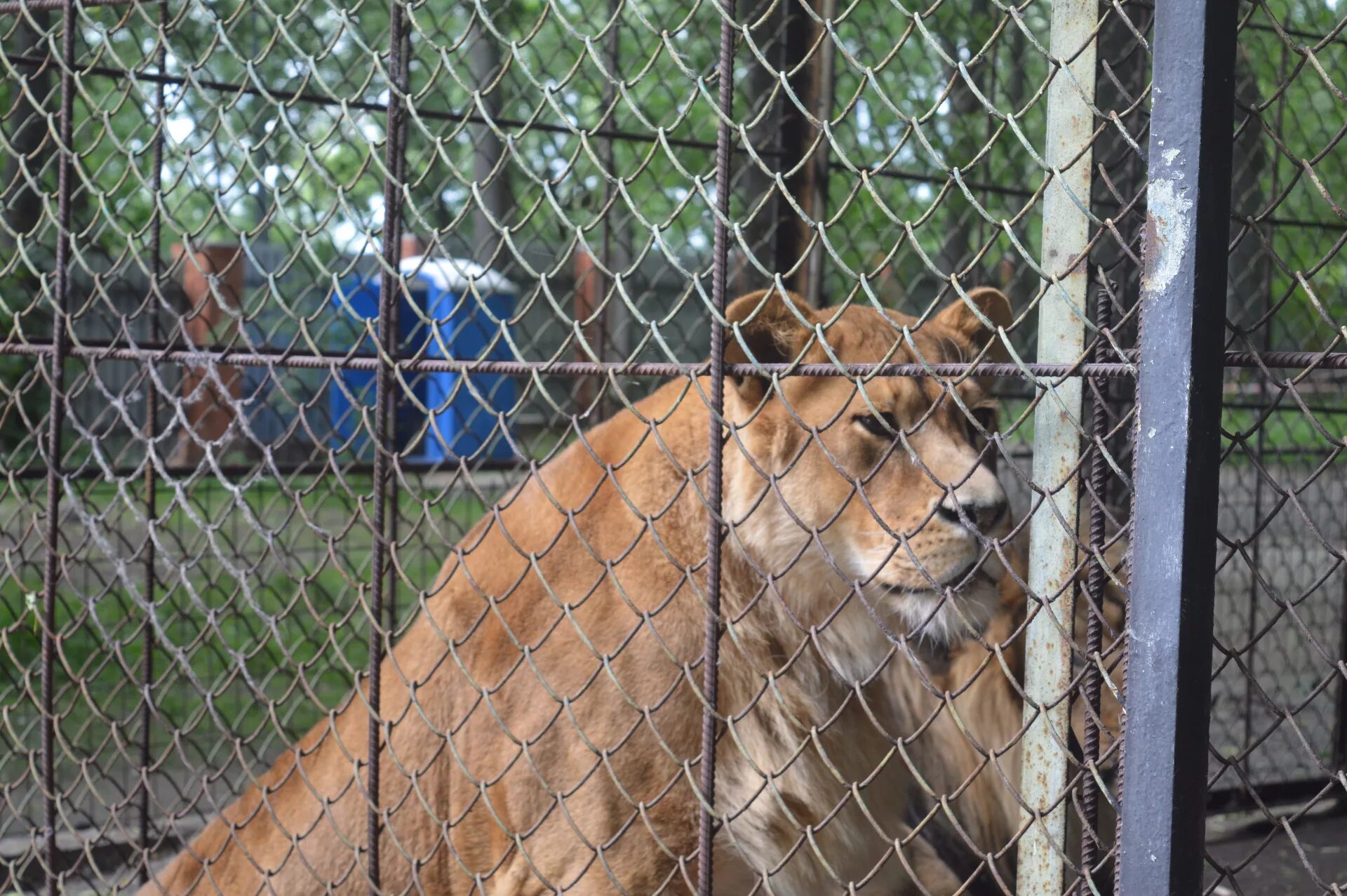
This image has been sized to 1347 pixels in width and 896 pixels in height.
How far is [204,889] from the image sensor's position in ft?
11.2

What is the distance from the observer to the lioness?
119 inches

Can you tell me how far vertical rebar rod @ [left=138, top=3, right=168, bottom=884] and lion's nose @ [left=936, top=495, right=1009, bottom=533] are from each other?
2000mm

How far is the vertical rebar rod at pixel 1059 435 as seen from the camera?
2295 millimetres

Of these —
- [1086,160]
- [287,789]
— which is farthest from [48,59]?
[1086,160]

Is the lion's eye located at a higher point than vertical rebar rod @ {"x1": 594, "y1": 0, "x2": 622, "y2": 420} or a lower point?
lower

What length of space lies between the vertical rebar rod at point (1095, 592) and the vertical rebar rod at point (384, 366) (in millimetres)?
1400

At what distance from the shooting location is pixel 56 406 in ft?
11.3

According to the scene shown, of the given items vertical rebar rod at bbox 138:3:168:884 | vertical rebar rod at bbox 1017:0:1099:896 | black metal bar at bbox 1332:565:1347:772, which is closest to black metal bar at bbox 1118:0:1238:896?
vertical rebar rod at bbox 1017:0:1099:896

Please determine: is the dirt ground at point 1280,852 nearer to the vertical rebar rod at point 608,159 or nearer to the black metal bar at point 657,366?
the vertical rebar rod at point 608,159

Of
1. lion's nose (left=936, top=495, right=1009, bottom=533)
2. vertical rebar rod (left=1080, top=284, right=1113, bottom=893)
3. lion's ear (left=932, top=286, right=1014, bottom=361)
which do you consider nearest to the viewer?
vertical rebar rod (left=1080, top=284, right=1113, bottom=893)

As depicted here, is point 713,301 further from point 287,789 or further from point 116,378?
point 116,378

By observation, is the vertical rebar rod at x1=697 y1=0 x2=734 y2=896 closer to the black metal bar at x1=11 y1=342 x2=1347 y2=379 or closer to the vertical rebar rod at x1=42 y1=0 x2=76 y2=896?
the black metal bar at x1=11 y1=342 x2=1347 y2=379

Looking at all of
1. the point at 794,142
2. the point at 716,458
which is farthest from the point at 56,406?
the point at 794,142

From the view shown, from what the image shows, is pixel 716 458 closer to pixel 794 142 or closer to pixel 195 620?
pixel 794 142
